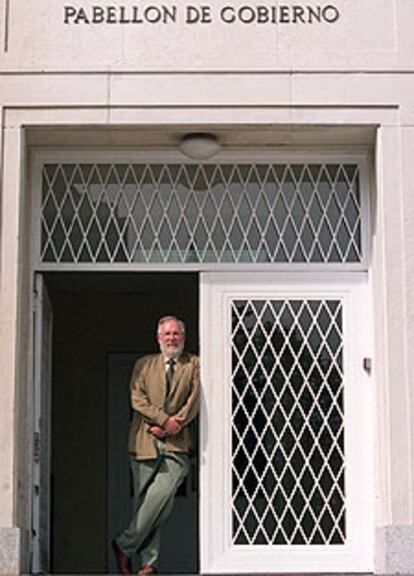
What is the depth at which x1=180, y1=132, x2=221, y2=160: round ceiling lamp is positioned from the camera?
32.5 feet

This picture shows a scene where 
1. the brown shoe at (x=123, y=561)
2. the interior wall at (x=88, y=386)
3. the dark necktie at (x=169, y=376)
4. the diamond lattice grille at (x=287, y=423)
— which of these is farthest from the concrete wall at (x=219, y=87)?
the interior wall at (x=88, y=386)

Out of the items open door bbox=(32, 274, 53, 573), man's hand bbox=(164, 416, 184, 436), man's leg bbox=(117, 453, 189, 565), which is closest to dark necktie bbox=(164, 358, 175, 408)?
man's hand bbox=(164, 416, 184, 436)

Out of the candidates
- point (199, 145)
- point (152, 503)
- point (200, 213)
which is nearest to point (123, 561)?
point (152, 503)

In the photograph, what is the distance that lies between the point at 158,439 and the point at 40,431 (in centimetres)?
86

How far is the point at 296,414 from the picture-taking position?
1002cm

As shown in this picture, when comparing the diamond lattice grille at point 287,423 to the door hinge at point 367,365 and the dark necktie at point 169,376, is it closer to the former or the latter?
the door hinge at point 367,365

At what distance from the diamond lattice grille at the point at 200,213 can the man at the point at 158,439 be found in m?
0.65

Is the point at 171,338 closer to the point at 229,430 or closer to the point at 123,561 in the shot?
the point at 229,430

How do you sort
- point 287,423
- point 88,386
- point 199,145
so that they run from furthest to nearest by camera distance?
1. point 88,386
2. point 287,423
3. point 199,145

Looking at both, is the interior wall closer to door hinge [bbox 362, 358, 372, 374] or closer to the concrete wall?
door hinge [bbox 362, 358, 372, 374]

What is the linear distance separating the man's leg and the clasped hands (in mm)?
171

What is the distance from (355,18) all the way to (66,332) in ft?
20.2

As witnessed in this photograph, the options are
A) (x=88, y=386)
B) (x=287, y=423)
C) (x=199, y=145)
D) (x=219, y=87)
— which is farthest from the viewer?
(x=88, y=386)

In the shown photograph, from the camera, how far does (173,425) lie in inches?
393
